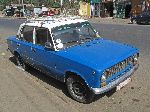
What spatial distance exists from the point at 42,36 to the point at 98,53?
6.45 feet

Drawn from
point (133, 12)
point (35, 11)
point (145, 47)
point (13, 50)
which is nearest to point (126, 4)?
point (133, 12)

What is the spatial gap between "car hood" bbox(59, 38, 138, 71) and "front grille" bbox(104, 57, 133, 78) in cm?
11

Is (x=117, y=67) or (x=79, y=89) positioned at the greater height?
(x=117, y=67)

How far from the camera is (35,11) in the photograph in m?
64.2

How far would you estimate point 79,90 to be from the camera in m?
Result: 6.73

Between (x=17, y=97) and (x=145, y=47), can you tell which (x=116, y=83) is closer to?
(x=17, y=97)

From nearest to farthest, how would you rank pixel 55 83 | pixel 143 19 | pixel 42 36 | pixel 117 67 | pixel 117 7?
pixel 117 67
pixel 42 36
pixel 55 83
pixel 143 19
pixel 117 7

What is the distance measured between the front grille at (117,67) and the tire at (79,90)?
1.97 ft

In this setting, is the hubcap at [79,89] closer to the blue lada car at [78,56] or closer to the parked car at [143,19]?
the blue lada car at [78,56]

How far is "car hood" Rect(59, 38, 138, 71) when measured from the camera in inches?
244

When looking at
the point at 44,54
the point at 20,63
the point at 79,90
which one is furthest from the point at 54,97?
the point at 20,63

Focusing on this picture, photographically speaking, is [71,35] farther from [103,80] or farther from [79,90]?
[103,80]

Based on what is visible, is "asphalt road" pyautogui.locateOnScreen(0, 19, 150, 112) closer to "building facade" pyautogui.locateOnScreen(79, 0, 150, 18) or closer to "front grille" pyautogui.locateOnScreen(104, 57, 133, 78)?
"front grille" pyautogui.locateOnScreen(104, 57, 133, 78)

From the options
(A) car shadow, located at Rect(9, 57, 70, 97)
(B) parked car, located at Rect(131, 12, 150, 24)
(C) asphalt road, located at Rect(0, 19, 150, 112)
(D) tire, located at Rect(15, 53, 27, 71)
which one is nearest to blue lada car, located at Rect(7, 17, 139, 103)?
(C) asphalt road, located at Rect(0, 19, 150, 112)
